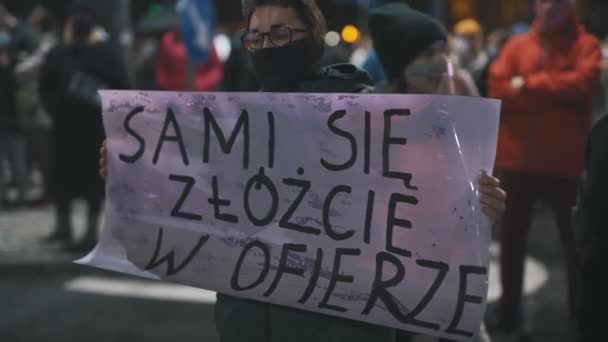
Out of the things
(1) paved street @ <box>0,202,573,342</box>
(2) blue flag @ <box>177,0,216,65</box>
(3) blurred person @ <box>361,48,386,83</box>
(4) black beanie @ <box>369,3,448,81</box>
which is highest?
(4) black beanie @ <box>369,3,448,81</box>

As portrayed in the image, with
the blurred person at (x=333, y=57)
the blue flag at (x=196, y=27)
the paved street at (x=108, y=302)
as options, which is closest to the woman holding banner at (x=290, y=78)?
the blurred person at (x=333, y=57)

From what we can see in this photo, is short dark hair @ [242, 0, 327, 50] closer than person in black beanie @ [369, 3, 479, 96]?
Yes

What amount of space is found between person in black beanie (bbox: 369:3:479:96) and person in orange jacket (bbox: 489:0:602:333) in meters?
1.38

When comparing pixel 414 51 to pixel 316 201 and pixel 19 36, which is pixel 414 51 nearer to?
pixel 316 201

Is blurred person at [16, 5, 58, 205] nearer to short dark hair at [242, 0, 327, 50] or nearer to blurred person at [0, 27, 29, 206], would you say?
blurred person at [0, 27, 29, 206]

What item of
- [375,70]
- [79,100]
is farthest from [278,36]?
[79,100]

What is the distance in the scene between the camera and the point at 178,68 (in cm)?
891

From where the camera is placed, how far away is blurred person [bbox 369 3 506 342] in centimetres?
321

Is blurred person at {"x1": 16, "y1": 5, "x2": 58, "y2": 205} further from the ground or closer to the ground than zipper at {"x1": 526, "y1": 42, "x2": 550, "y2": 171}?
closer to the ground

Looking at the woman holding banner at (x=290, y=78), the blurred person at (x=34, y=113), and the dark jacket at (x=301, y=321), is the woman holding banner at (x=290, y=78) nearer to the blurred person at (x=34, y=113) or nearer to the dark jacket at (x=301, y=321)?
the dark jacket at (x=301, y=321)

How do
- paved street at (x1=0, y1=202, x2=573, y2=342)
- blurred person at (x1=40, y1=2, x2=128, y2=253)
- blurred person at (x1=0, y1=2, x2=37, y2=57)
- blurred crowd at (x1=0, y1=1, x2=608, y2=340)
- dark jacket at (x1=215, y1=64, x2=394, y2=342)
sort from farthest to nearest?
blurred person at (x1=0, y1=2, x2=37, y2=57) → blurred person at (x1=40, y1=2, x2=128, y2=253) → paved street at (x1=0, y1=202, x2=573, y2=342) → blurred crowd at (x1=0, y1=1, x2=608, y2=340) → dark jacket at (x1=215, y1=64, x2=394, y2=342)

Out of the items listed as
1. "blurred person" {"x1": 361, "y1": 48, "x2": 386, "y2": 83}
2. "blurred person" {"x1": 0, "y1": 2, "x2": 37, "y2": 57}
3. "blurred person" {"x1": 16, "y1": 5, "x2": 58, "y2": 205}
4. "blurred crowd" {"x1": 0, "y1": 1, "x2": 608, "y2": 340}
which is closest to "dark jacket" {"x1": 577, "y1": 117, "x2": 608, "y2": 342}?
"blurred crowd" {"x1": 0, "y1": 1, "x2": 608, "y2": 340}

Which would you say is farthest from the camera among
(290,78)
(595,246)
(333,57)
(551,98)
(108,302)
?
(108,302)

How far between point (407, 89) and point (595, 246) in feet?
4.49
